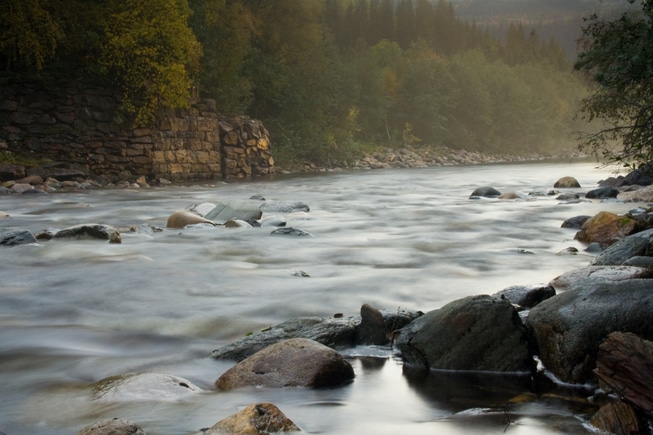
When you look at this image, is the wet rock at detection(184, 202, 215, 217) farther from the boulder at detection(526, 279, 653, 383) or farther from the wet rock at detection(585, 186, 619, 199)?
the wet rock at detection(585, 186, 619, 199)

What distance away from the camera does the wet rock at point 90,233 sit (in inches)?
375

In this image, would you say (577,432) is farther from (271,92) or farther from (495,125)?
(495,125)

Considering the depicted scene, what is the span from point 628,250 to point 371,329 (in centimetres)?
311

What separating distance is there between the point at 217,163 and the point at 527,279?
26353 mm

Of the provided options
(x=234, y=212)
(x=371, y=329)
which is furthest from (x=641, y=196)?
(x=371, y=329)

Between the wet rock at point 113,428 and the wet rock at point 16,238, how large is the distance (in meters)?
6.66

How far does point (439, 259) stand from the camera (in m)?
8.44

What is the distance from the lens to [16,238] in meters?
9.01

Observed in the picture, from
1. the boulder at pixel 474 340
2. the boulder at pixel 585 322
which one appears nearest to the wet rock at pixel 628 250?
the boulder at pixel 585 322

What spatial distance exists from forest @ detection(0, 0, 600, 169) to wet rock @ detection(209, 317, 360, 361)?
8630mm

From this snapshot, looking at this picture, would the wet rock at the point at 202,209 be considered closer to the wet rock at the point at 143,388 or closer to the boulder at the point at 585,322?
the wet rock at the point at 143,388

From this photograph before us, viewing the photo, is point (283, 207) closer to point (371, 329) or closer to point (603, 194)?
point (603, 194)

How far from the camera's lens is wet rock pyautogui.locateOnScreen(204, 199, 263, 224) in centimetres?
1221

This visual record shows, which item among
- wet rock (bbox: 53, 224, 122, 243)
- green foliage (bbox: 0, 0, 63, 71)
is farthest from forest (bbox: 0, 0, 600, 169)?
wet rock (bbox: 53, 224, 122, 243)
